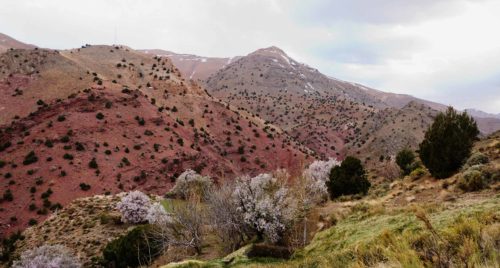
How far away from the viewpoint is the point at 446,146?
20.0 metres

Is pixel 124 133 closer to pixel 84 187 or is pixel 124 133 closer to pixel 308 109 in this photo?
pixel 84 187

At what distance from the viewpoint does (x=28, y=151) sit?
48.8 metres

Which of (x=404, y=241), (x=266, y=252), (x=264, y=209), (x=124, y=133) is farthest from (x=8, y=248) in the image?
(x=404, y=241)

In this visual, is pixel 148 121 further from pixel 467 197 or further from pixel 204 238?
pixel 467 197

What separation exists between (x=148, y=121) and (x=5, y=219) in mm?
26021

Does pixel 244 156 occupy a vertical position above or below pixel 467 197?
below

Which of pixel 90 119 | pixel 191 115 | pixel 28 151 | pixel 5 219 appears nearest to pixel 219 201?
pixel 5 219

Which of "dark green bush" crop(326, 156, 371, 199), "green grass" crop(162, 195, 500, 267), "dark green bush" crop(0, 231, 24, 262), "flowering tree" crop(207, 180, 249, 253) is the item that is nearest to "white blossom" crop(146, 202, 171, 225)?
"flowering tree" crop(207, 180, 249, 253)

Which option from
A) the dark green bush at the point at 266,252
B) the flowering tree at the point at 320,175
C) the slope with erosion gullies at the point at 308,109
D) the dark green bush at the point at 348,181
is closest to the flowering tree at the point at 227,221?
the dark green bush at the point at 266,252

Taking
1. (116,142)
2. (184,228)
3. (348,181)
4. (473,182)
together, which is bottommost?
(184,228)

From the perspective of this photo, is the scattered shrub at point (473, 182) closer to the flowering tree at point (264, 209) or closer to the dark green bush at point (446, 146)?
the dark green bush at point (446, 146)

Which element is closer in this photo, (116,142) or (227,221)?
(227,221)

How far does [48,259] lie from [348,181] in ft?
59.1

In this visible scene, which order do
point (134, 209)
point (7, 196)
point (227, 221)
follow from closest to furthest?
point (227, 221)
point (134, 209)
point (7, 196)
